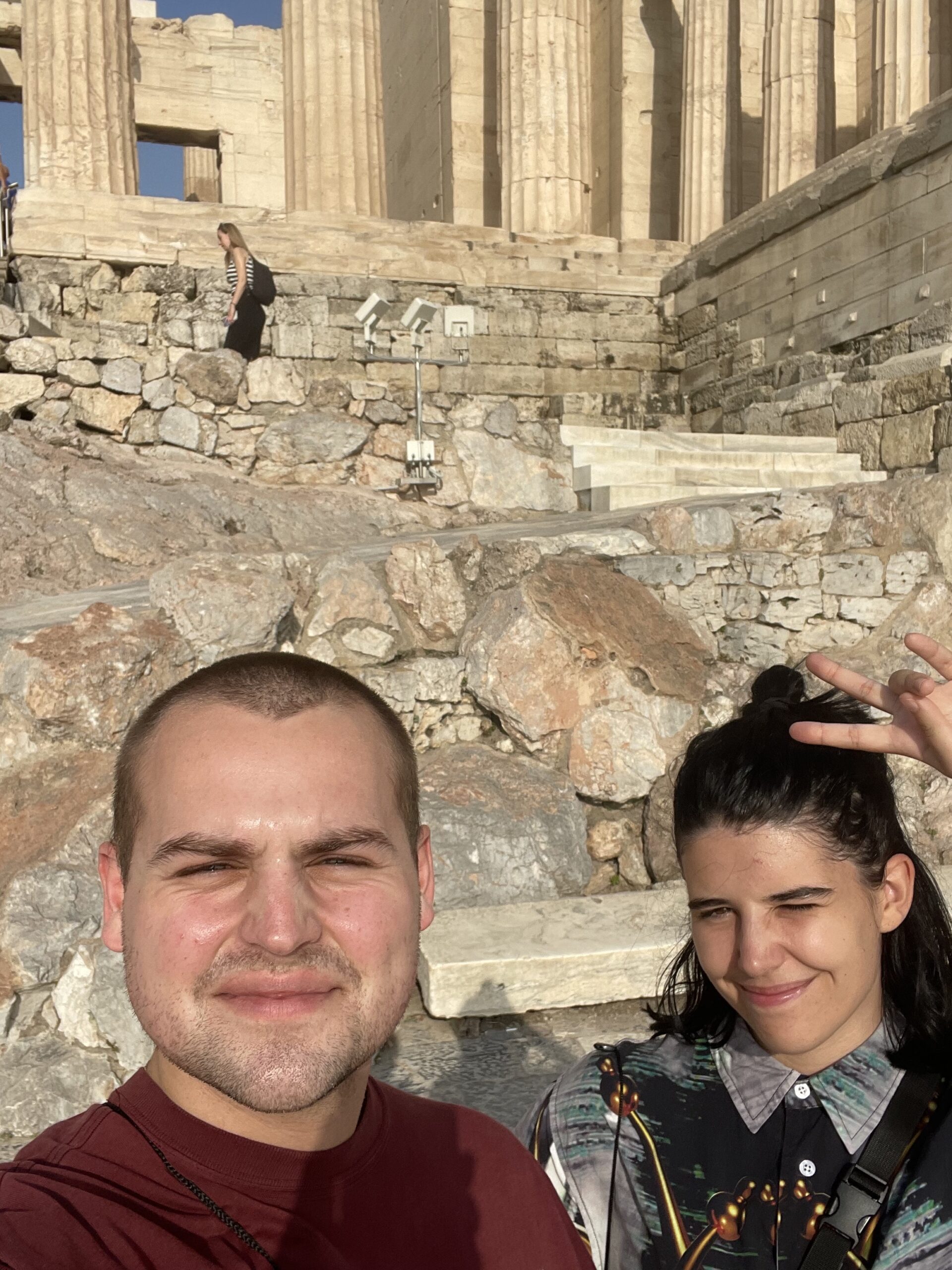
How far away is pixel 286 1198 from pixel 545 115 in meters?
14.9

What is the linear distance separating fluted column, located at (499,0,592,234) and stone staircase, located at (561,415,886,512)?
5305 mm

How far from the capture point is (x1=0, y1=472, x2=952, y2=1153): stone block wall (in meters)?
3.60

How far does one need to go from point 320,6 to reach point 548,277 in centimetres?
469

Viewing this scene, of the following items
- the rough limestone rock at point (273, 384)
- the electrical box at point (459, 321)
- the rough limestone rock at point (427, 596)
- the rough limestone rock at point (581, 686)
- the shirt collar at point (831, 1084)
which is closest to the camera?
the shirt collar at point (831, 1084)

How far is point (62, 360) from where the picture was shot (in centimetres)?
923

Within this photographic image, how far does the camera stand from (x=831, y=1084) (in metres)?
1.44

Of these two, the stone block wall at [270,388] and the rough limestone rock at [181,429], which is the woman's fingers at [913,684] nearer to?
the stone block wall at [270,388]

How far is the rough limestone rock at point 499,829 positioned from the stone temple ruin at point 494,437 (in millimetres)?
17

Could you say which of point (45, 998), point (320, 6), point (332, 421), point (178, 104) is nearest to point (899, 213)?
point (332, 421)

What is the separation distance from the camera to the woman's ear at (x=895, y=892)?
1.59 m

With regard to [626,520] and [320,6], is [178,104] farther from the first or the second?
[626,520]

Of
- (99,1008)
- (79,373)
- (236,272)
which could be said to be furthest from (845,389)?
(99,1008)

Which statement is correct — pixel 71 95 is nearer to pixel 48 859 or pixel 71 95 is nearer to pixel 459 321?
pixel 459 321

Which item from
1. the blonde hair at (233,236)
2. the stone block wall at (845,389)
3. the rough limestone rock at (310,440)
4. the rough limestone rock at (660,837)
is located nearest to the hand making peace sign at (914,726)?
the rough limestone rock at (660,837)
